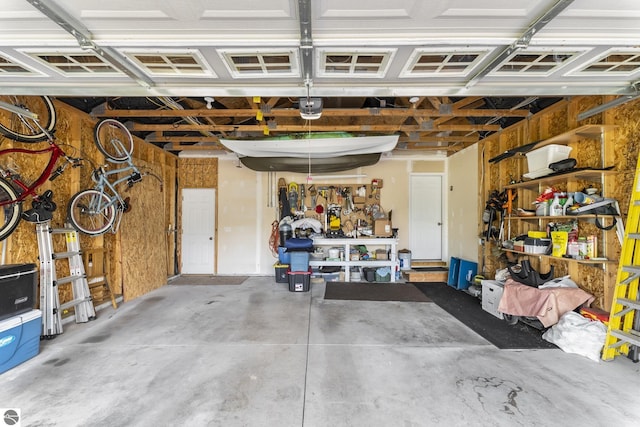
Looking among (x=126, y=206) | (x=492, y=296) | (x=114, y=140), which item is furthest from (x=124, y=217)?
(x=492, y=296)

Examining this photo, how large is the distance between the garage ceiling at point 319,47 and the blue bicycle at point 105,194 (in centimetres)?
164

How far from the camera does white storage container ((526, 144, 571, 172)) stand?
11.0ft

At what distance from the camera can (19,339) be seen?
2.54m

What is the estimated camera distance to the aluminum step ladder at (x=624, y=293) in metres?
2.55

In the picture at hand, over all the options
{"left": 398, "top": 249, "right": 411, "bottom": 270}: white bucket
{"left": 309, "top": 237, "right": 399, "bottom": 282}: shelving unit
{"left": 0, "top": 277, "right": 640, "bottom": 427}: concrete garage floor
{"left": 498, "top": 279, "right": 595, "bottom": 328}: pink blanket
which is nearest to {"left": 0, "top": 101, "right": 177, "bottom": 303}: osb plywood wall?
{"left": 0, "top": 277, "right": 640, "bottom": 427}: concrete garage floor

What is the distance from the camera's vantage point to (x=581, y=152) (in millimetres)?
3307

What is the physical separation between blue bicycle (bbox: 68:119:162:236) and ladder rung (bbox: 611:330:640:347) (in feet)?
20.7

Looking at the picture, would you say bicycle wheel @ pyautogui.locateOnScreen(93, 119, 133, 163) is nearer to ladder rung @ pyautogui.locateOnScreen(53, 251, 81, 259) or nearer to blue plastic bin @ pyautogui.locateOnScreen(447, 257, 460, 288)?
ladder rung @ pyautogui.locateOnScreen(53, 251, 81, 259)

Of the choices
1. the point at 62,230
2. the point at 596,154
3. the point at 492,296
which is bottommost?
the point at 492,296

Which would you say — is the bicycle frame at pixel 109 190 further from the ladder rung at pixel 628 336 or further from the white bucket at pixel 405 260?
the ladder rung at pixel 628 336

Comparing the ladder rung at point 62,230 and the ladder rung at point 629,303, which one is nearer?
the ladder rung at point 629,303

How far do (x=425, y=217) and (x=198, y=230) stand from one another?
565 cm

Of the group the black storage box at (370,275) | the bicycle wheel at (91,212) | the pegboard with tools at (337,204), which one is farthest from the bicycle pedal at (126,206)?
the black storage box at (370,275)

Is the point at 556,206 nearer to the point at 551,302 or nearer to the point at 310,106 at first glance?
the point at 551,302
